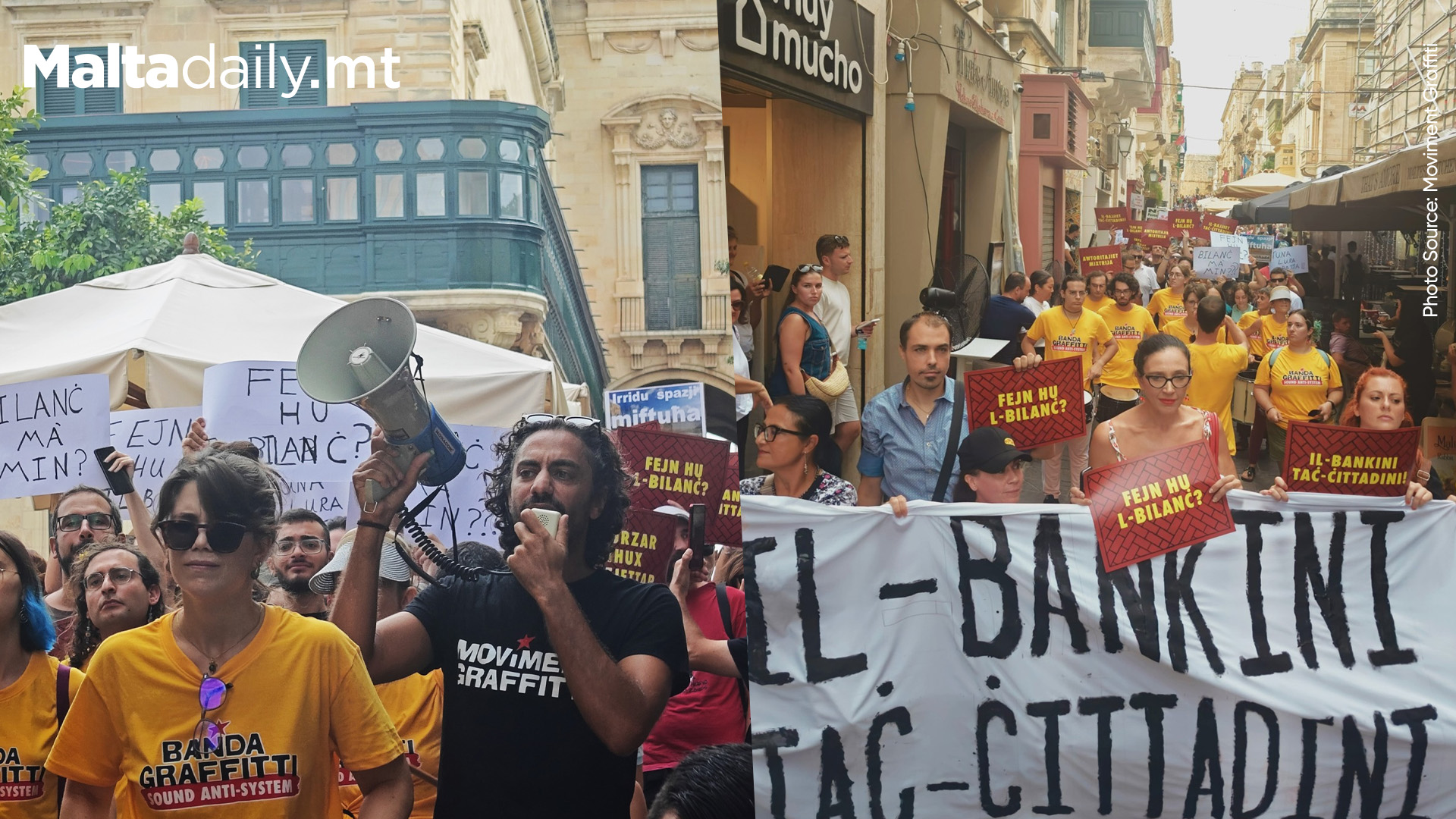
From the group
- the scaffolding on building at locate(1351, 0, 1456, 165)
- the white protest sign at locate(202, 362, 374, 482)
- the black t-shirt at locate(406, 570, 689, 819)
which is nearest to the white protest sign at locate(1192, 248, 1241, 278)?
the scaffolding on building at locate(1351, 0, 1456, 165)

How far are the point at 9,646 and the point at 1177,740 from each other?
2694 millimetres

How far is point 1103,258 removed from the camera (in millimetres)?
3072

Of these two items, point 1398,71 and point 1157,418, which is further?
point 1157,418

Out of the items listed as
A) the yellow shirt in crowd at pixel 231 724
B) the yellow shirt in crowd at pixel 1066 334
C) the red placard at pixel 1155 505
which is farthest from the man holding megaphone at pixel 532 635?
the red placard at pixel 1155 505

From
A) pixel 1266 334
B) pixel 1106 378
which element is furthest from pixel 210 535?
pixel 1266 334

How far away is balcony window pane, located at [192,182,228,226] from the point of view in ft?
8.38

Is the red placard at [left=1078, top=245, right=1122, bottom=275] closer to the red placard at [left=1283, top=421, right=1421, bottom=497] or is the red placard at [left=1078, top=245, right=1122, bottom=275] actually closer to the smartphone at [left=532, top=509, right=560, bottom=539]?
the red placard at [left=1283, top=421, right=1421, bottom=497]

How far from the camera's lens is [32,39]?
2.60 metres

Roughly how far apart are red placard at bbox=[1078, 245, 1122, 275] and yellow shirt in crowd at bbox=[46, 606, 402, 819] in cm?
187

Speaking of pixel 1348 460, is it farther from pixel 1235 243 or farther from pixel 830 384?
pixel 830 384

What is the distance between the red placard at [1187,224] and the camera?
3111mm

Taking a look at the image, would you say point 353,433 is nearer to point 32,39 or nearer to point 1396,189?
point 32,39

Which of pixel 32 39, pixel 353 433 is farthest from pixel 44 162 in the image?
pixel 353 433

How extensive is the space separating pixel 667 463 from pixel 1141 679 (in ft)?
4.42
